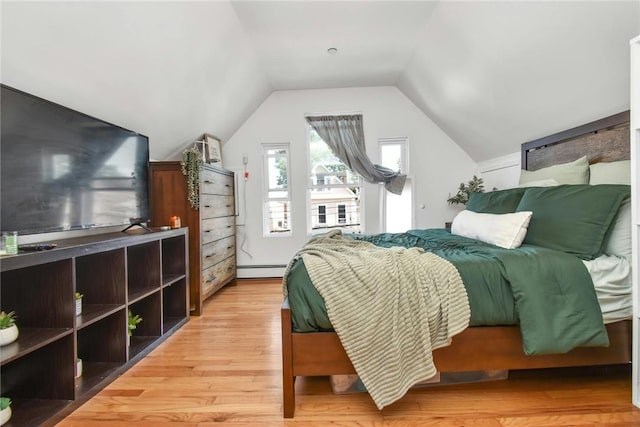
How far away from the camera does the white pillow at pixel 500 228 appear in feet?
5.93

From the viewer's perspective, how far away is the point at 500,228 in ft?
6.26

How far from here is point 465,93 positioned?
295cm

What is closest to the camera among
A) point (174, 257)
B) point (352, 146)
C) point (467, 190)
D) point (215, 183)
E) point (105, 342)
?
point (105, 342)

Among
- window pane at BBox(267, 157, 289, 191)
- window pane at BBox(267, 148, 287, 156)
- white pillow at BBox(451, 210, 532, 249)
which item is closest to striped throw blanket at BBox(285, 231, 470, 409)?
white pillow at BBox(451, 210, 532, 249)

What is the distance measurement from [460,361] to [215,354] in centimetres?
153

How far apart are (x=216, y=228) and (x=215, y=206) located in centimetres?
24

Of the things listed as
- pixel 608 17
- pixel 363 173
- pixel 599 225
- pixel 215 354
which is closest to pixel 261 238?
pixel 363 173

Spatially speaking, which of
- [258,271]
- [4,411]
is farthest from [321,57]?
[4,411]

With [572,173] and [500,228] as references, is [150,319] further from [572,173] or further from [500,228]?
[572,173]

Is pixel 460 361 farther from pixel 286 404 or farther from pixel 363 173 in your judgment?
pixel 363 173

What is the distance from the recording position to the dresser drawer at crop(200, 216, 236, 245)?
9.70ft

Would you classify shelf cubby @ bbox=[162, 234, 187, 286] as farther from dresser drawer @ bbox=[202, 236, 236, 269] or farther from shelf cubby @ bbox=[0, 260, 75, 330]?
shelf cubby @ bbox=[0, 260, 75, 330]

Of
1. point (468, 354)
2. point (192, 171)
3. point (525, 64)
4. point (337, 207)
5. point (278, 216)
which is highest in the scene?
point (525, 64)

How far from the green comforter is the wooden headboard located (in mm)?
1097
